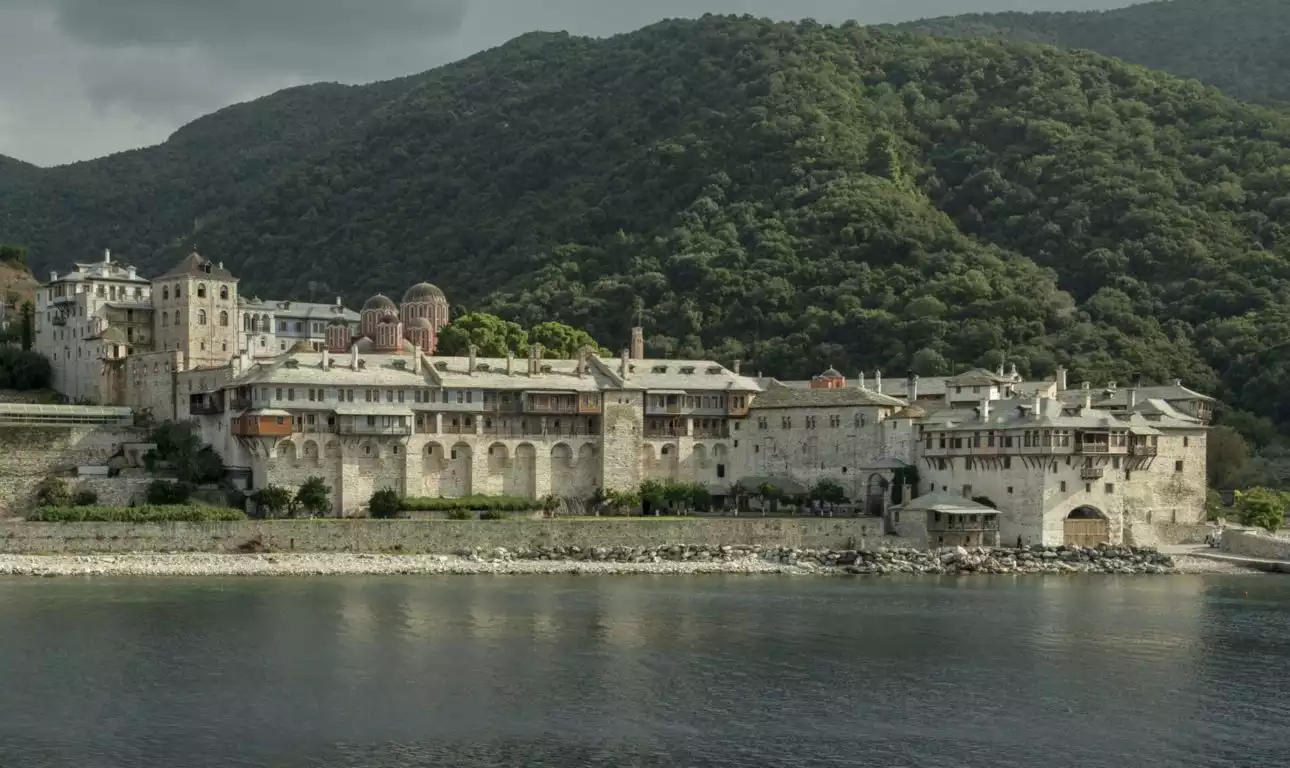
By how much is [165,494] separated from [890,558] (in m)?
28.6

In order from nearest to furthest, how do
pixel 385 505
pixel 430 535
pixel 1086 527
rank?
pixel 430 535
pixel 385 505
pixel 1086 527

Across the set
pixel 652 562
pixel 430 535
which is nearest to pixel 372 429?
pixel 430 535

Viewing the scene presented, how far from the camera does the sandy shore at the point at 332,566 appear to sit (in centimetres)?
6041

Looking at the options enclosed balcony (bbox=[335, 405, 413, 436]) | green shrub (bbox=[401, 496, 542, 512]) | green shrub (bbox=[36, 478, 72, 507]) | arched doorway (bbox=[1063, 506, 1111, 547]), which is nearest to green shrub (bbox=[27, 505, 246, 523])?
green shrub (bbox=[36, 478, 72, 507])

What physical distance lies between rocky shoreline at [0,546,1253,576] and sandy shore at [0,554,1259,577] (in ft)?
0.12

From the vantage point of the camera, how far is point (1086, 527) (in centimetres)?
6962

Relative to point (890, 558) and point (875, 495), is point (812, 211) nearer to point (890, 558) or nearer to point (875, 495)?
point (875, 495)

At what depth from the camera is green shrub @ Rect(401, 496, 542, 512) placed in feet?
227

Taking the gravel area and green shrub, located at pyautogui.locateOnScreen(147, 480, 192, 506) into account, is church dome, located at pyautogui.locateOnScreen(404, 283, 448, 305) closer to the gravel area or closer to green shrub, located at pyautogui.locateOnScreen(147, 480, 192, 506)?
green shrub, located at pyautogui.locateOnScreen(147, 480, 192, 506)

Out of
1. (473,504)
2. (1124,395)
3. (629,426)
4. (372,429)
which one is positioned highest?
(1124,395)

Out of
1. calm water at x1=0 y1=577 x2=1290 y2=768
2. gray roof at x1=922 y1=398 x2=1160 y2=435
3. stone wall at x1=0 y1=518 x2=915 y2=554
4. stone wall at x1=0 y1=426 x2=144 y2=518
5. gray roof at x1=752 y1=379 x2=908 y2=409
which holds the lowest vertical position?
calm water at x1=0 y1=577 x2=1290 y2=768

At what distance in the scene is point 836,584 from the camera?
203 feet

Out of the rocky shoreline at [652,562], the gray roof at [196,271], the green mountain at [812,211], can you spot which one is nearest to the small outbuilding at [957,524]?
the rocky shoreline at [652,562]

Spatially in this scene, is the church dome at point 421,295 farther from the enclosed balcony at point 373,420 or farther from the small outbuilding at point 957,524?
the small outbuilding at point 957,524
